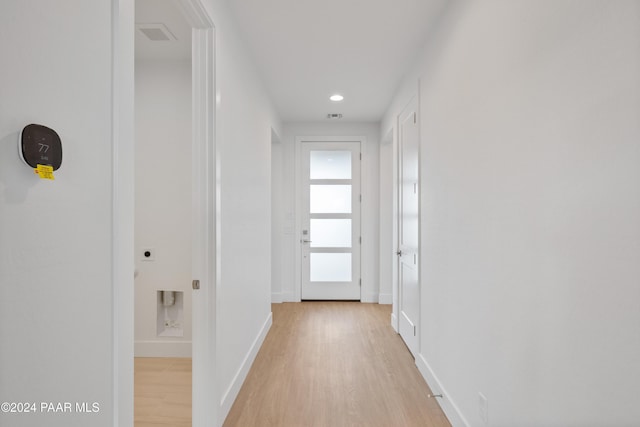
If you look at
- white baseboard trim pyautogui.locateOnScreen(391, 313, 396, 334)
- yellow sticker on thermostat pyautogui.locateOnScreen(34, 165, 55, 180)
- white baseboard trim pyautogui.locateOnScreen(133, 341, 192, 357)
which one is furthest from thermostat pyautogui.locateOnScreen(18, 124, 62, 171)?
white baseboard trim pyautogui.locateOnScreen(391, 313, 396, 334)

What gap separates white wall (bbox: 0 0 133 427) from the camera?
681mm

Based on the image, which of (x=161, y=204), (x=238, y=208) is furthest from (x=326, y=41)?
(x=161, y=204)

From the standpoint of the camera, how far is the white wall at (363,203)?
16.8 feet

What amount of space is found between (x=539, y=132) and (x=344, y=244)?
159 inches

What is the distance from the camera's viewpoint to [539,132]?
122cm

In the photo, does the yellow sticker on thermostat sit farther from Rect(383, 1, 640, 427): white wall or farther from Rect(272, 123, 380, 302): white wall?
Rect(272, 123, 380, 302): white wall

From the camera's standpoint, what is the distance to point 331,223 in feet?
16.9

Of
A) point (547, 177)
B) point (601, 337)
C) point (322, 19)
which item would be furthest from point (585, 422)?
point (322, 19)

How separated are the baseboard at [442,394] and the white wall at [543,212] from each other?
18mm

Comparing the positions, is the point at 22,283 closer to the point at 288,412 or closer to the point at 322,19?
the point at 288,412

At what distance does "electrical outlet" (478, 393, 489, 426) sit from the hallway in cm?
50

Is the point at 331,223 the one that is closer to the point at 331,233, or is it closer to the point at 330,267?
the point at 331,233

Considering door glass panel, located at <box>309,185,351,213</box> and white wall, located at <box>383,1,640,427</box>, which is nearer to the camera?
Result: white wall, located at <box>383,1,640,427</box>

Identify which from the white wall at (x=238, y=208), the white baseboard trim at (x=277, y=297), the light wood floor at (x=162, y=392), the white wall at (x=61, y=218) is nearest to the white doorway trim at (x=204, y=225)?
the white wall at (x=238, y=208)
